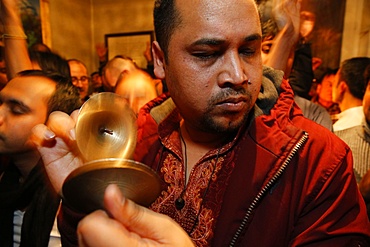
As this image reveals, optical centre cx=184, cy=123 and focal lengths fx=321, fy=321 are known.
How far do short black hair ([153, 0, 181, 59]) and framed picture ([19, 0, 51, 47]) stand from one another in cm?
412

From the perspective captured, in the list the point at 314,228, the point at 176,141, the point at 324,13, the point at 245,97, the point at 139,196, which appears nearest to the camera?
the point at 139,196

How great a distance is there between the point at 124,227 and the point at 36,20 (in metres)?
5.07

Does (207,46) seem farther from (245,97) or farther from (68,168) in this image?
(68,168)

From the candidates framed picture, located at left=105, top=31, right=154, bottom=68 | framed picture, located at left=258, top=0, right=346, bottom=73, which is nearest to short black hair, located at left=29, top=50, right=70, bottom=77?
framed picture, located at left=105, top=31, right=154, bottom=68

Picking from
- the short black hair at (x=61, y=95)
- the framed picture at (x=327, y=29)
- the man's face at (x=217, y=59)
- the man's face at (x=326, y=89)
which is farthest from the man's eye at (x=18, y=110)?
the framed picture at (x=327, y=29)

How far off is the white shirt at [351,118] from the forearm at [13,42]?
7.58 ft

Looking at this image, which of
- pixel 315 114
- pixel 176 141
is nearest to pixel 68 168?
pixel 176 141

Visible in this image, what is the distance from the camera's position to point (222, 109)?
97 centimetres

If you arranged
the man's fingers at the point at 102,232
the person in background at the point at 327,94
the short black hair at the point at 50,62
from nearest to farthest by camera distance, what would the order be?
the man's fingers at the point at 102,232 < the short black hair at the point at 50,62 < the person in background at the point at 327,94

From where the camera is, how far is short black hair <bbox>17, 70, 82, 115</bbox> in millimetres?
1638

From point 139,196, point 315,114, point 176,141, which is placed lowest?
point 315,114

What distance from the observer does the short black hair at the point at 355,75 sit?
276 centimetres

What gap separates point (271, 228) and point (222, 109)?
368mm

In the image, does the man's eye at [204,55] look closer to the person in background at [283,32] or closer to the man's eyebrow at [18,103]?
the person in background at [283,32]
